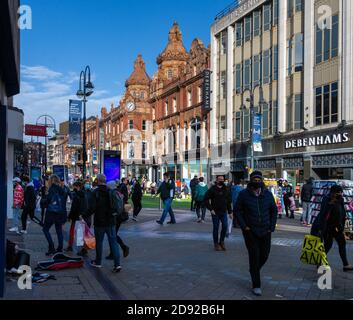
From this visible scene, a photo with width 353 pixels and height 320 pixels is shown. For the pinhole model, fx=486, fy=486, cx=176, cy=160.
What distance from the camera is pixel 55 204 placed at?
35.6 feet

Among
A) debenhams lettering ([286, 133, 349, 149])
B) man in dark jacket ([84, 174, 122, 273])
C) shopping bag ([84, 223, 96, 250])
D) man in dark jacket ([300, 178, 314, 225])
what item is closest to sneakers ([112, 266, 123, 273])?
man in dark jacket ([84, 174, 122, 273])

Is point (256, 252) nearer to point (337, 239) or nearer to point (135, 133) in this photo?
point (337, 239)

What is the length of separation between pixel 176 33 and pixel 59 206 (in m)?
56.1

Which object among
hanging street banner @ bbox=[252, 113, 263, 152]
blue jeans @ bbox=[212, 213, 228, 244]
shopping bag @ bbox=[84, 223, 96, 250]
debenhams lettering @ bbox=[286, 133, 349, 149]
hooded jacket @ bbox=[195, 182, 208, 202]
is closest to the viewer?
shopping bag @ bbox=[84, 223, 96, 250]

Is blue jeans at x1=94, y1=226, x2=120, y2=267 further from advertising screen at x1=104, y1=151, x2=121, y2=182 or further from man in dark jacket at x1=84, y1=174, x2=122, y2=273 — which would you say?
advertising screen at x1=104, y1=151, x2=121, y2=182

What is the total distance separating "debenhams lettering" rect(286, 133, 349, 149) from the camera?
27.3 meters

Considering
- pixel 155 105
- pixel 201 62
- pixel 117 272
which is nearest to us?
pixel 117 272

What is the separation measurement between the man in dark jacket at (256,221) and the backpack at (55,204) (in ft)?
15.8

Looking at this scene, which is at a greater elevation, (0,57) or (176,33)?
(176,33)

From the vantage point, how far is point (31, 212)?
14570 mm

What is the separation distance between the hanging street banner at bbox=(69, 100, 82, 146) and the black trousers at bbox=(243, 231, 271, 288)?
60.8ft

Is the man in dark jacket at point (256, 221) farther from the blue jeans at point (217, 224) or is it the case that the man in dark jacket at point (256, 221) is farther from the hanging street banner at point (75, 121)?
the hanging street banner at point (75, 121)
